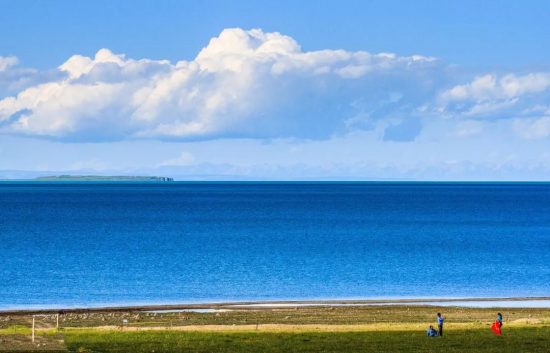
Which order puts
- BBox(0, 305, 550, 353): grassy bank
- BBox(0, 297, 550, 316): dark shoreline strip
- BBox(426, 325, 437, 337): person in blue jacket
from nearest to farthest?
BBox(0, 305, 550, 353): grassy bank
BBox(426, 325, 437, 337): person in blue jacket
BBox(0, 297, 550, 316): dark shoreline strip

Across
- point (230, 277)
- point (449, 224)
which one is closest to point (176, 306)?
point (230, 277)

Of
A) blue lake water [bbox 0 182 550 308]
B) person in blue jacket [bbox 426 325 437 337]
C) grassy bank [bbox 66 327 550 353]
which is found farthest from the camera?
blue lake water [bbox 0 182 550 308]

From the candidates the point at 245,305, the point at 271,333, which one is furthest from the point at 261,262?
the point at 271,333

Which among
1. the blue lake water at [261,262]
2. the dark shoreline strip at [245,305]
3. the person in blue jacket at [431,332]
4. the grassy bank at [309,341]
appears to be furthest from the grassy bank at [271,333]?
the blue lake water at [261,262]

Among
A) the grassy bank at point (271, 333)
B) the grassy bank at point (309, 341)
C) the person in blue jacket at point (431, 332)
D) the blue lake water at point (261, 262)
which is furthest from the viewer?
the blue lake water at point (261, 262)

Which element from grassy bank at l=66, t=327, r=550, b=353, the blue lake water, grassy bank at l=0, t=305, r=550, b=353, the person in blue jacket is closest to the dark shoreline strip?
grassy bank at l=0, t=305, r=550, b=353

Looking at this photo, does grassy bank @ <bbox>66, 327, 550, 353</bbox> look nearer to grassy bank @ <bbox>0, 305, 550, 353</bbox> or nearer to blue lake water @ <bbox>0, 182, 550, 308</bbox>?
grassy bank @ <bbox>0, 305, 550, 353</bbox>

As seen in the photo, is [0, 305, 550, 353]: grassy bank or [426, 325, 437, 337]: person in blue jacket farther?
[426, 325, 437, 337]: person in blue jacket

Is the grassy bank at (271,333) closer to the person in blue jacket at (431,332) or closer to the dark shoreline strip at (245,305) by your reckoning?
the person in blue jacket at (431,332)

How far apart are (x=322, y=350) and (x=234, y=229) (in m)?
129

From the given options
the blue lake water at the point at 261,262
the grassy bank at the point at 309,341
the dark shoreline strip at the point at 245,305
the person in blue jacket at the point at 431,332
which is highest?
the blue lake water at the point at 261,262

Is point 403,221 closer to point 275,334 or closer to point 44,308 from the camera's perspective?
point 44,308

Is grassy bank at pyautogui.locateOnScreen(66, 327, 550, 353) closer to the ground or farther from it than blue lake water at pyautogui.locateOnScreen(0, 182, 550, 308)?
closer to the ground

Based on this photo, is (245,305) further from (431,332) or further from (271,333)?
(431,332)
